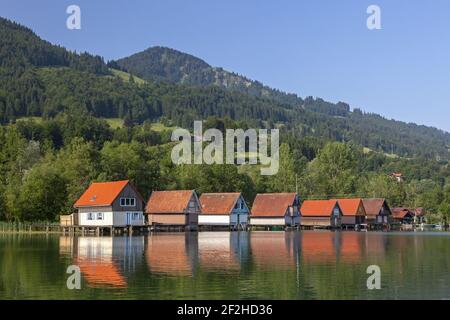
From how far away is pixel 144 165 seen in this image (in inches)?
4176

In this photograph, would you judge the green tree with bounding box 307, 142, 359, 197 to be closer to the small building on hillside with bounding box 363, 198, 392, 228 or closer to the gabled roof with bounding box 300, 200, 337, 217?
the small building on hillside with bounding box 363, 198, 392, 228

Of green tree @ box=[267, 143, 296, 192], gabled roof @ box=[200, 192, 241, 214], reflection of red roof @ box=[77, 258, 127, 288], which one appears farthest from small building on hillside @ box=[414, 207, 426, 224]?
reflection of red roof @ box=[77, 258, 127, 288]

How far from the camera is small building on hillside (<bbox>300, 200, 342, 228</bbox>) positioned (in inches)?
4651

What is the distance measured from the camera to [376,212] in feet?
422

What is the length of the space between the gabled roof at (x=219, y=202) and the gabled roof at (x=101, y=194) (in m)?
21.5

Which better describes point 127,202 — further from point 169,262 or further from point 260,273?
point 260,273

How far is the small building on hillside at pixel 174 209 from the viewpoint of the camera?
313 feet

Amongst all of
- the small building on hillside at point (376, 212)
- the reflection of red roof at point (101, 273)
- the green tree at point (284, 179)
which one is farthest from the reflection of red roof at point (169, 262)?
the small building on hillside at point (376, 212)

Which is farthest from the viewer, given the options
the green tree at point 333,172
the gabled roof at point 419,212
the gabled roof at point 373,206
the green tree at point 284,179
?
the gabled roof at point 419,212

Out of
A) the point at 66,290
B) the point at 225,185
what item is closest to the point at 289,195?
the point at 225,185

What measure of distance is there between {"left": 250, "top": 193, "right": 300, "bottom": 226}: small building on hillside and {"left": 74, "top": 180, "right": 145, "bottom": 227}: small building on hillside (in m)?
28.6

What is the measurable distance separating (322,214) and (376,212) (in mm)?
15959

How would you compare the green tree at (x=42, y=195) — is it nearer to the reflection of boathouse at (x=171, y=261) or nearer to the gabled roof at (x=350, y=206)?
the reflection of boathouse at (x=171, y=261)
